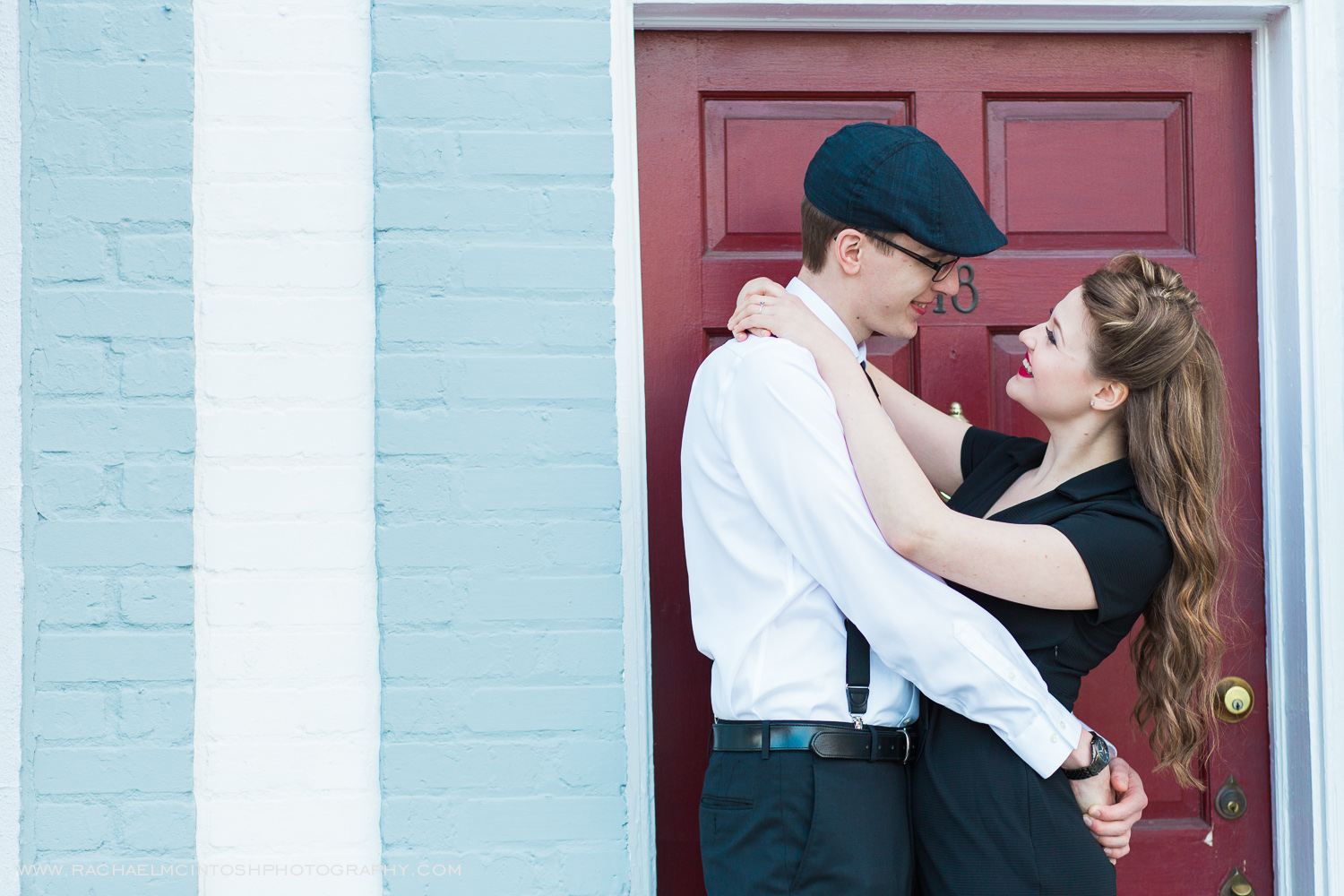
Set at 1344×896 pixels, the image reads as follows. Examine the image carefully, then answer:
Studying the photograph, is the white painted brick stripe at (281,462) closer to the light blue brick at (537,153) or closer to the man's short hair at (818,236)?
the light blue brick at (537,153)

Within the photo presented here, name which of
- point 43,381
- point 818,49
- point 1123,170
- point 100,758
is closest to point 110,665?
point 100,758

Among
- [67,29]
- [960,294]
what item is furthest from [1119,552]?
[67,29]

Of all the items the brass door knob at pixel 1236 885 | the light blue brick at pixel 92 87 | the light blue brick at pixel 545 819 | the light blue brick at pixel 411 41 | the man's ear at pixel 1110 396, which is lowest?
the brass door knob at pixel 1236 885

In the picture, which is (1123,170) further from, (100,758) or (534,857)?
(100,758)

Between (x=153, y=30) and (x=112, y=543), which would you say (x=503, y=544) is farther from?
(x=153, y=30)

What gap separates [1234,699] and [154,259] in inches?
93.1

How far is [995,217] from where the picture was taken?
224cm

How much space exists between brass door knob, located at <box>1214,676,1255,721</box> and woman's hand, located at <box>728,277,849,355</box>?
48.5 inches

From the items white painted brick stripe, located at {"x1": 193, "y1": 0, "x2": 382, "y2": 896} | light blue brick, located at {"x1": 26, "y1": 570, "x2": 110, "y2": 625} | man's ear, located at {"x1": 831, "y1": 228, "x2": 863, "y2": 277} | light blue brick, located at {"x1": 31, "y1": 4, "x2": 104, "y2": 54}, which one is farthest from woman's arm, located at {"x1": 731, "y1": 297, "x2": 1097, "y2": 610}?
light blue brick, located at {"x1": 31, "y1": 4, "x2": 104, "y2": 54}

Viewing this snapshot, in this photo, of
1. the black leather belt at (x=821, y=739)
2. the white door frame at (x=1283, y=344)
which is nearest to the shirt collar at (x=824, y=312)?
the white door frame at (x=1283, y=344)

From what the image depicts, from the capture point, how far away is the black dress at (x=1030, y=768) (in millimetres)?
1597

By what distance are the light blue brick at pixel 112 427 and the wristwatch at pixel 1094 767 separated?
166 cm

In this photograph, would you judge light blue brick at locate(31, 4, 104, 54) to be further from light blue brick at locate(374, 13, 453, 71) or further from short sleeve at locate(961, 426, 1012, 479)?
short sleeve at locate(961, 426, 1012, 479)

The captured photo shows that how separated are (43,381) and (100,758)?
714mm
